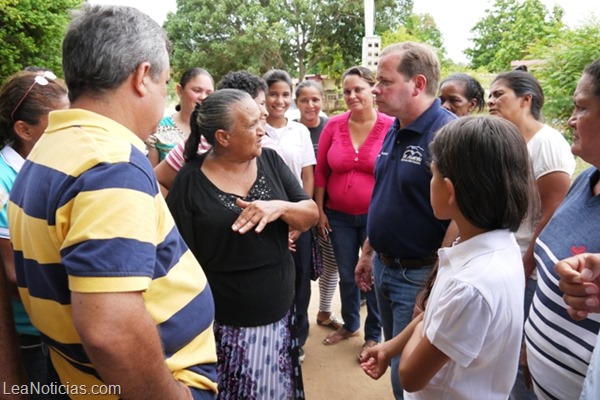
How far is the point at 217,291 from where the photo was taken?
A: 2104mm

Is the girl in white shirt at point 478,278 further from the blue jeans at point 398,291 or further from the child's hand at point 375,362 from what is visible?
the blue jeans at point 398,291

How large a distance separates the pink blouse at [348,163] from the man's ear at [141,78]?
230 centimetres

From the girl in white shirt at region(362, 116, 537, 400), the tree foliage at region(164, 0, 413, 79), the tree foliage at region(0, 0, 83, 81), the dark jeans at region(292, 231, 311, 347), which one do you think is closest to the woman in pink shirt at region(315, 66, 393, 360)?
the dark jeans at region(292, 231, 311, 347)

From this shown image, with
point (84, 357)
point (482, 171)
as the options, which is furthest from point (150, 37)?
point (482, 171)

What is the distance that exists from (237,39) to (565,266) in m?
22.6

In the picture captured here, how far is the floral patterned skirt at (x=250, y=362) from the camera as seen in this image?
2117 millimetres

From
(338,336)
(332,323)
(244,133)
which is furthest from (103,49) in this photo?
(332,323)

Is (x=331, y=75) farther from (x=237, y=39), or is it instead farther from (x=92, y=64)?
(x=92, y=64)

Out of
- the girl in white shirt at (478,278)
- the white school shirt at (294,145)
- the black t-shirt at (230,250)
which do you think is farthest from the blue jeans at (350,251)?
the girl in white shirt at (478,278)

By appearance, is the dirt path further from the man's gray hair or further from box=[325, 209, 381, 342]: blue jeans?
the man's gray hair

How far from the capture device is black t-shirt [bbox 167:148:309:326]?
2049mm

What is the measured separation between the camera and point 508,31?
31375 millimetres

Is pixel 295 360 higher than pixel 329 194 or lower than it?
lower

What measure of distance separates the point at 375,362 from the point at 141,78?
4.22 ft
